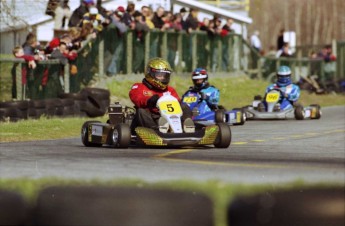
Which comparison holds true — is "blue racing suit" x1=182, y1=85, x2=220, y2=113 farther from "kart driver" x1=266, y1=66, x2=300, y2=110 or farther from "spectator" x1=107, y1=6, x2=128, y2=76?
"spectator" x1=107, y1=6, x2=128, y2=76

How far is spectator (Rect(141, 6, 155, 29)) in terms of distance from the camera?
25192 mm

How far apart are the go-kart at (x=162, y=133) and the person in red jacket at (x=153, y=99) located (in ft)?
0.29

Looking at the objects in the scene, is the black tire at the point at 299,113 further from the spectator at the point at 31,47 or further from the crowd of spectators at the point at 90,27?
the spectator at the point at 31,47

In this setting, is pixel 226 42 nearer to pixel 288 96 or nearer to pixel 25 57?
pixel 288 96

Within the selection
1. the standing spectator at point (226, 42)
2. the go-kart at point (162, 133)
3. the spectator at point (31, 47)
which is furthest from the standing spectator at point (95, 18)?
the go-kart at point (162, 133)

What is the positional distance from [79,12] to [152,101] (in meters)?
9.66

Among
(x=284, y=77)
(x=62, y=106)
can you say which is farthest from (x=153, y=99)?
(x=284, y=77)

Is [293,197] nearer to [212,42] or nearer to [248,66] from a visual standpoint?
[212,42]

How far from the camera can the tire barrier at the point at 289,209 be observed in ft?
23.5

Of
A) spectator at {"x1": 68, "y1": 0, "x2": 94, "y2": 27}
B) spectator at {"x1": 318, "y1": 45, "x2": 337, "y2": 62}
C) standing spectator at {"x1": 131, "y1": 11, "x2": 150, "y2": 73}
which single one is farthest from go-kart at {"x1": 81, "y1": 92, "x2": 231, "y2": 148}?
spectator at {"x1": 318, "y1": 45, "x2": 337, "y2": 62}

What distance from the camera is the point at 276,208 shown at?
24.4 ft

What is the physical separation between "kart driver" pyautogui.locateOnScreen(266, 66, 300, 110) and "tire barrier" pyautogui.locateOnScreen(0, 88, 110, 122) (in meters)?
3.63

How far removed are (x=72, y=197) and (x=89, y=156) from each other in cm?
449

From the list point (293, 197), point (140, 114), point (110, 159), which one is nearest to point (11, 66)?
point (140, 114)
